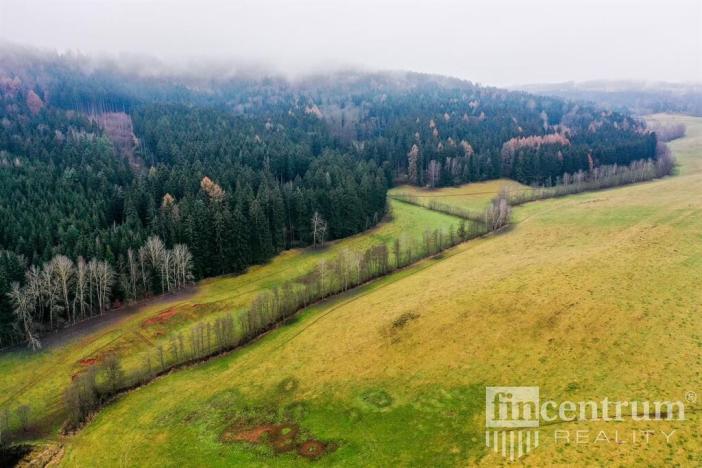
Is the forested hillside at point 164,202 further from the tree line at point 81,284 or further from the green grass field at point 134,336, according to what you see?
the green grass field at point 134,336

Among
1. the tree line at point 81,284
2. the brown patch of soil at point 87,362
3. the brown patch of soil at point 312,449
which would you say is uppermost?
the tree line at point 81,284

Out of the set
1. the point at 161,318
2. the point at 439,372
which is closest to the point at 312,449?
the point at 439,372

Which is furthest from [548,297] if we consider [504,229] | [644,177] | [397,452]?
[644,177]

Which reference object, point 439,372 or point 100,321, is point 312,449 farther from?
point 100,321

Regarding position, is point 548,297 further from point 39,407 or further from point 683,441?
point 39,407

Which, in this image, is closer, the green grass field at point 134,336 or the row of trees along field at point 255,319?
the row of trees along field at point 255,319

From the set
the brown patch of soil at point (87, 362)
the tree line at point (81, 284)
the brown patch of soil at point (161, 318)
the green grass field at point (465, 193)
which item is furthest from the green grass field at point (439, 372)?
Result: the green grass field at point (465, 193)
